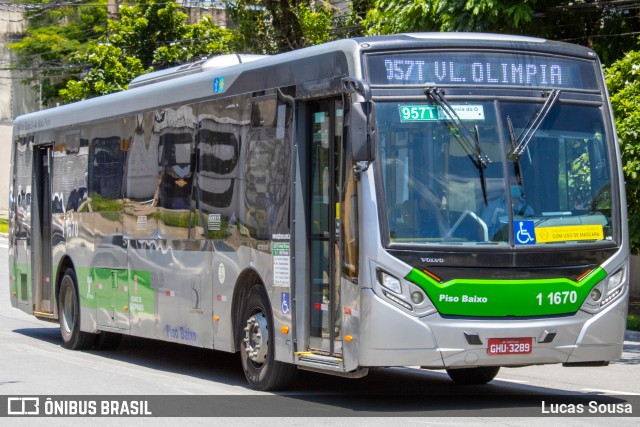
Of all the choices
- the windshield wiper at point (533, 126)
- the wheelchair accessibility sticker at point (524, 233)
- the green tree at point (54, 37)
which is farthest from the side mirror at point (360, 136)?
the green tree at point (54, 37)

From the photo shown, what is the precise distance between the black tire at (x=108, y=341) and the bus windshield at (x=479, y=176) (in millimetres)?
7687

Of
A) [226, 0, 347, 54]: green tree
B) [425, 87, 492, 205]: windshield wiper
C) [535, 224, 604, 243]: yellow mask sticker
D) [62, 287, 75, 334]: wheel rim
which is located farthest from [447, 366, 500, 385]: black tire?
[226, 0, 347, 54]: green tree

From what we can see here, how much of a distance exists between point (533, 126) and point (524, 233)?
3.13 ft

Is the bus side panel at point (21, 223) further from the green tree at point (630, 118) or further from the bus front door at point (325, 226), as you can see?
the green tree at point (630, 118)

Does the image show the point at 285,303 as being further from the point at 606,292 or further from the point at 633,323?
the point at 633,323

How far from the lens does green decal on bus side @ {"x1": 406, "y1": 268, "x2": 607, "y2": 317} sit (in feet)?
31.8

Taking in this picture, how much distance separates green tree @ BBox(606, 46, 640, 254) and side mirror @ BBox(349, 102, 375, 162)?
8080 mm

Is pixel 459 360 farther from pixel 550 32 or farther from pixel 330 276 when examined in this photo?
pixel 550 32

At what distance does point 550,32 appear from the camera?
20828 millimetres

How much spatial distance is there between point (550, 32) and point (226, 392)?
11.7 meters

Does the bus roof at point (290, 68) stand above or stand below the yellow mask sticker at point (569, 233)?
above

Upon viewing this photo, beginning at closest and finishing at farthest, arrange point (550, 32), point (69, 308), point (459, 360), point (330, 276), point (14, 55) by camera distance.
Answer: point (459, 360), point (330, 276), point (69, 308), point (550, 32), point (14, 55)

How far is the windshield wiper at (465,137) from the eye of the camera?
9891 millimetres

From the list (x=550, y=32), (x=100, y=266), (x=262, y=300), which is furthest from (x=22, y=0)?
(x=262, y=300)
